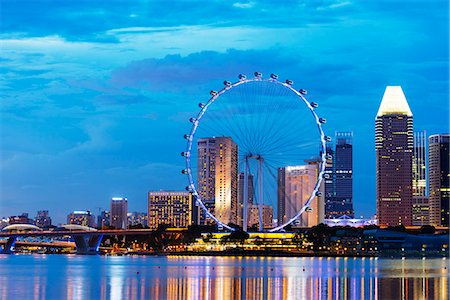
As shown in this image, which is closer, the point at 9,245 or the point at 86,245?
the point at 9,245

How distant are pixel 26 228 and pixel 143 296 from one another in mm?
140074

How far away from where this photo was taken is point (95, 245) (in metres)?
193

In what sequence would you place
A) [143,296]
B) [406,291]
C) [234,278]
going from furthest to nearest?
1. [234,278]
2. [406,291]
3. [143,296]

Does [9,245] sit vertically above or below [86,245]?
below

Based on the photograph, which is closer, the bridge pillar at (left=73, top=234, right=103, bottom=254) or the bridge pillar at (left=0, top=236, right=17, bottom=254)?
the bridge pillar at (left=0, top=236, right=17, bottom=254)

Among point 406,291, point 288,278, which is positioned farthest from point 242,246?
point 406,291

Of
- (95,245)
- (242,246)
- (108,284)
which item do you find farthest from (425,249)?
(108,284)

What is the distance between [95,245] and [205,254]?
78.8ft

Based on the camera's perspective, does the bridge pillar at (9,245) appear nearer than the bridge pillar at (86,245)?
Yes

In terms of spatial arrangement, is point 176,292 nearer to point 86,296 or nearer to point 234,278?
point 86,296

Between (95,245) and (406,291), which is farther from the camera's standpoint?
(95,245)

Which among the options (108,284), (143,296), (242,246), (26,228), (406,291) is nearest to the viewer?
(143,296)

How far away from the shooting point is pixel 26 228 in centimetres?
19138

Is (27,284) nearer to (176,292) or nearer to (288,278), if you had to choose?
(176,292)
